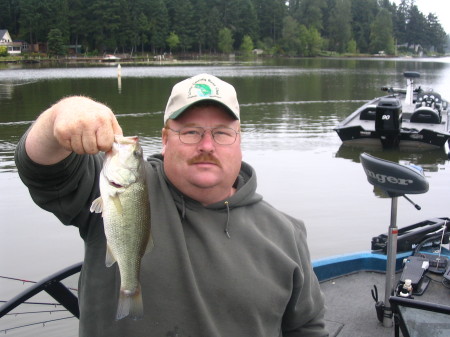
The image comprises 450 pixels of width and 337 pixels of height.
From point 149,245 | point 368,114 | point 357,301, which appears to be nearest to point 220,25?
point 368,114

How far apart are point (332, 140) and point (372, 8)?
400 feet

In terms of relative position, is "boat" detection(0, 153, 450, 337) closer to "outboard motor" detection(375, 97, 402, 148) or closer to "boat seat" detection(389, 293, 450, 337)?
"boat seat" detection(389, 293, 450, 337)

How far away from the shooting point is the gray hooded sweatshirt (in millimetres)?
1813

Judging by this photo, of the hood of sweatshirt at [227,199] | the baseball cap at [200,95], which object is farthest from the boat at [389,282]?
the baseball cap at [200,95]

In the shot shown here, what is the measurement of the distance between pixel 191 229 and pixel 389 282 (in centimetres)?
213

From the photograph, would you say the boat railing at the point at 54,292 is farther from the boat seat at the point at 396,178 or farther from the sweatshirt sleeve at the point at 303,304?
the boat seat at the point at 396,178

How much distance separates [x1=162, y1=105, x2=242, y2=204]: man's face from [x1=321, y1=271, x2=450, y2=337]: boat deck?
2320mm

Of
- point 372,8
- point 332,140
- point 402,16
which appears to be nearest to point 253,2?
point 372,8

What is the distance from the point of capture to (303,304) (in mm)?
2123

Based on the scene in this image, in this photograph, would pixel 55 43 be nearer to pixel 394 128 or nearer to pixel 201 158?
pixel 394 128

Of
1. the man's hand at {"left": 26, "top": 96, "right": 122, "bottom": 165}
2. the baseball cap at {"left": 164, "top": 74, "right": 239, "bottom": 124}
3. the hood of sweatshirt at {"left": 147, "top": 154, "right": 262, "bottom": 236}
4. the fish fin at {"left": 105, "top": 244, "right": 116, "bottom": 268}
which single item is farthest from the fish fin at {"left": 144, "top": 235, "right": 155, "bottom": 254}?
the baseball cap at {"left": 164, "top": 74, "right": 239, "bottom": 124}

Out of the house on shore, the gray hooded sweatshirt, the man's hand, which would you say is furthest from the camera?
the house on shore

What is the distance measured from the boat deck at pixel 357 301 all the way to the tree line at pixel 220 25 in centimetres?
8760

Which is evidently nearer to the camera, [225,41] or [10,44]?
[10,44]
